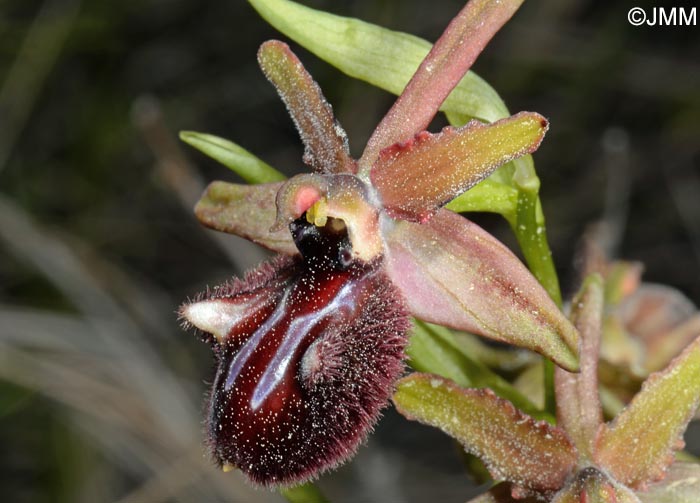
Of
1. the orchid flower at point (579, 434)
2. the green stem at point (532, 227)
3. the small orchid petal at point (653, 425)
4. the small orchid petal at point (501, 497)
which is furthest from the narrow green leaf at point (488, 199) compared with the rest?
the small orchid petal at point (501, 497)

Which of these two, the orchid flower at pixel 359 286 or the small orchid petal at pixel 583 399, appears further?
the small orchid petal at pixel 583 399

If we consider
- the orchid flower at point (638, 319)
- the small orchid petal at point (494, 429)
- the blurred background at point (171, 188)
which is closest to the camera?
the small orchid petal at point (494, 429)

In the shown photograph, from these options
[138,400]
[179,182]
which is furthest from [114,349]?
[179,182]

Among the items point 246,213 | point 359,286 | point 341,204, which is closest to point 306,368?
point 359,286

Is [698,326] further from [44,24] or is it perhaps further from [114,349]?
[44,24]

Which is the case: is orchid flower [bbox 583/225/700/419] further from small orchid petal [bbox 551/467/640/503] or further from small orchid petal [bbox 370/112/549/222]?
small orchid petal [bbox 370/112/549/222]

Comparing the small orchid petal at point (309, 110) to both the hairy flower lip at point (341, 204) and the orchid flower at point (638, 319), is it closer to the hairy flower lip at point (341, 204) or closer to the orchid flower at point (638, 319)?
the hairy flower lip at point (341, 204)
